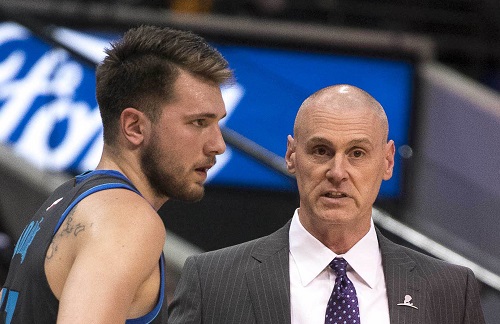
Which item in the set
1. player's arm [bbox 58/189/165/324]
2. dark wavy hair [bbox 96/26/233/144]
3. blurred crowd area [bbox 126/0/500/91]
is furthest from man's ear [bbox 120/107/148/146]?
blurred crowd area [bbox 126/0/500/91]

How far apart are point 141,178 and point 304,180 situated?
769 mm

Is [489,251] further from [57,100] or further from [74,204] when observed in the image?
[74,204]

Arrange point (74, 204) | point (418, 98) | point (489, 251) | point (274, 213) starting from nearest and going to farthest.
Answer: point (74, 204), point (274, 213), point (489, 251), point (418, 98)

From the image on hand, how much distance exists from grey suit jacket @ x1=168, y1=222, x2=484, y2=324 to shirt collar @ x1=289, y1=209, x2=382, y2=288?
45 millimetres

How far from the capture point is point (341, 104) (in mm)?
3703

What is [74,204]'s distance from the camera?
279cm

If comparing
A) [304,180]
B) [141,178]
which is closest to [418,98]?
[304,180]

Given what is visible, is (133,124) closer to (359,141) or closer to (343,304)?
(359,141)

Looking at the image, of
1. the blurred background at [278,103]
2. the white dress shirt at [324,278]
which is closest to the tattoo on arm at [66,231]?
the white dress shirt at [324,278]

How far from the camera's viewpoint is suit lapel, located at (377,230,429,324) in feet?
11.5

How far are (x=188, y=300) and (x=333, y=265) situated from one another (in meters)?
0.57

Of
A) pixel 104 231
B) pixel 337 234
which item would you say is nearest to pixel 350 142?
pixel 337 234

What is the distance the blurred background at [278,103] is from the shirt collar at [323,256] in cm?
246

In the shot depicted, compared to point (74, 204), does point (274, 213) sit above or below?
above
